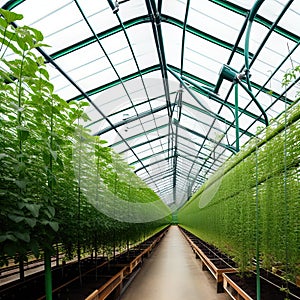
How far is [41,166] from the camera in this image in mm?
1792

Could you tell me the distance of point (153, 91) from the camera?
1011cm

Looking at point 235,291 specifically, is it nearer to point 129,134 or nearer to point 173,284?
point 173,284

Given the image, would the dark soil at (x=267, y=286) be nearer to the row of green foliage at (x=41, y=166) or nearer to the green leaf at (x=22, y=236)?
the row of green foliage at (x=41, y=166)

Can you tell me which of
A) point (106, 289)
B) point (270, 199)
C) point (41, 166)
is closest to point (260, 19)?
point (270, 199)

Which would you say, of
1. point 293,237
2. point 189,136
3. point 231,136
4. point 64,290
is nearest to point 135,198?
point 64,290

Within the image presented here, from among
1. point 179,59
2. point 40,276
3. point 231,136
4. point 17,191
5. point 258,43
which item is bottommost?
point 40,276

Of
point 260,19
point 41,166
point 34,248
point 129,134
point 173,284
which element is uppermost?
point 260,19

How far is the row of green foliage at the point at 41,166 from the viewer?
1.49m

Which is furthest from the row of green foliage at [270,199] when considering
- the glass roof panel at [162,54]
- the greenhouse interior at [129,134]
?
the glass roof panel at [162,54]

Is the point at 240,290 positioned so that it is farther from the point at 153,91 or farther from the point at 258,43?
the point at 153,91

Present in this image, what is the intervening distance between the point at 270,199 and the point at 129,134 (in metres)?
10.3

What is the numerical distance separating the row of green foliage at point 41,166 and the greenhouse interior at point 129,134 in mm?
12

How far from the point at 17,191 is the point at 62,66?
5734 mm

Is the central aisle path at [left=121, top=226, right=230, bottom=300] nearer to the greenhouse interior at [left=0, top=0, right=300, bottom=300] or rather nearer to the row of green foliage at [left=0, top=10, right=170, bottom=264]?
the greenhouse interior at [left=0, top=0, right=300, bottom=300]
